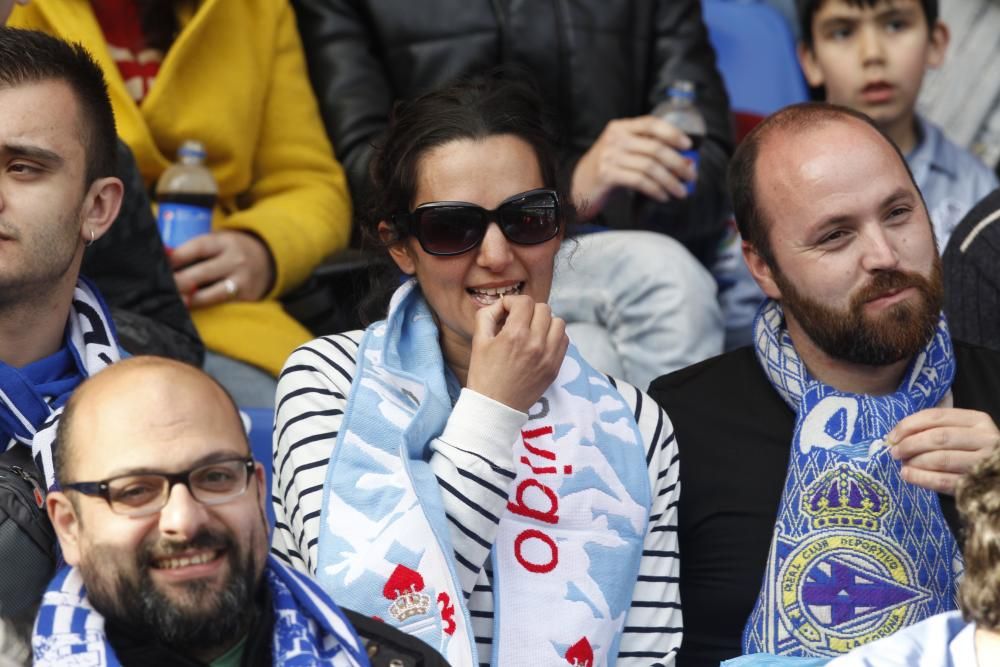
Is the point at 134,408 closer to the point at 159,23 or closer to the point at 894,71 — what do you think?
the point at 159,23

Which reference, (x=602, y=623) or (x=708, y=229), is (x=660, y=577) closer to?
(x=602, y=623)

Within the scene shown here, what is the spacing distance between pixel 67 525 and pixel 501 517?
2.66 feet

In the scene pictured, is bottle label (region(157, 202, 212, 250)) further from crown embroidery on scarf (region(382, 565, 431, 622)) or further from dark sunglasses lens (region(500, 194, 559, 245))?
crown embroidery on scarf (region(382, 565, 431, 622))

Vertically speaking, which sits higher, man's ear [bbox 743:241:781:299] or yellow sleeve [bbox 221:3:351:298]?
yellow sleeve [bbox 221:3:351:298]

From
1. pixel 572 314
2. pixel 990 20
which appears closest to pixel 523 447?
pixel 572 314

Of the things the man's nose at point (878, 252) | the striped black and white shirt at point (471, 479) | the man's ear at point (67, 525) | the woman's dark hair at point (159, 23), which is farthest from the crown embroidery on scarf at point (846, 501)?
the woman's dark hair at point (159, 23)

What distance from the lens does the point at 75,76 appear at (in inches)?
114

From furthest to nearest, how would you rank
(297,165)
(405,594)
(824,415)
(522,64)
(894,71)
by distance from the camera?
(894,71)
(522,64)
(297,165)
(824,415)
(405,594)

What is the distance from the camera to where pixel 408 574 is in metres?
2.52

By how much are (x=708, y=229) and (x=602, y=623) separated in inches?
62.7

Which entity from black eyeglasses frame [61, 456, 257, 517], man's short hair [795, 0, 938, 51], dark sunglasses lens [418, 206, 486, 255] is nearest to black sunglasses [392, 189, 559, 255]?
dark sunglasses lens [418, 206, 486, 255]

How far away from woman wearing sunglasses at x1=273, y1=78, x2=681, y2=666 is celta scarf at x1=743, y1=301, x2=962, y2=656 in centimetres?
21

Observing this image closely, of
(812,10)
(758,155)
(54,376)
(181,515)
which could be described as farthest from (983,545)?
(812,10)

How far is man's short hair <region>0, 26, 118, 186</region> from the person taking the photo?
2.83 metres
